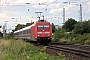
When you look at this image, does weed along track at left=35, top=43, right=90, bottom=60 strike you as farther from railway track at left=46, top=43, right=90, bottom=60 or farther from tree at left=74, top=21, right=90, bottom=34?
tree at left=74, top=21, right=90, bottom=34

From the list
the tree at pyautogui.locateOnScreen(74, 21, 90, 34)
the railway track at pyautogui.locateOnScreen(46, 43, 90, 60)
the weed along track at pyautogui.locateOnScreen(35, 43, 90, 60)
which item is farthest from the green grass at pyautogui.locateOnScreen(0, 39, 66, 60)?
the tree at pyautogui.locateOnScreen(74, 21, 90, 34)

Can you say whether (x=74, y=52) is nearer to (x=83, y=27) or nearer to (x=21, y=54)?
(x=21, y=54)

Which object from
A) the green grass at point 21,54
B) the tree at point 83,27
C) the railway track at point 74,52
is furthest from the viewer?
the tree at point 83,27

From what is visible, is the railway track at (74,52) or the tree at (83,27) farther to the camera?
the tree at (83,27)

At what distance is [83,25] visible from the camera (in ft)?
169

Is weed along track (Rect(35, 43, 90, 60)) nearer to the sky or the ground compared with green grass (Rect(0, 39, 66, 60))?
nearer to the ground

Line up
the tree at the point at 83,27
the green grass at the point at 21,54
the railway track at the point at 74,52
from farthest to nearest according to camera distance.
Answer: the tree at the point at 83,27
the railway track at the point at 74,52
the green grass at the point at 21,54

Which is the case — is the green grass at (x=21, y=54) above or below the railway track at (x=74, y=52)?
above

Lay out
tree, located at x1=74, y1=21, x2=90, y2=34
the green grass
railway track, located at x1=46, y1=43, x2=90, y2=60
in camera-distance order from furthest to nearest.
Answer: tree, located at x1=74, y1=21, x2=90, y2=34, railway track, located at x1=46, y1=43, x2=90, y2=60, the green grass

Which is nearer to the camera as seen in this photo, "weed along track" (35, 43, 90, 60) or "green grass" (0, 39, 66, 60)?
"green grass" (0, 39, 66, 60)

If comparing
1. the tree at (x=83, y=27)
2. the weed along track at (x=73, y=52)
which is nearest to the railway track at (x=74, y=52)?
the weed along track at (x=73, y=52)

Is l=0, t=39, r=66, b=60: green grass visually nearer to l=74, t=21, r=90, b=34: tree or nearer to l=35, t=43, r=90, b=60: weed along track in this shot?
l=35, t=43, r=90, b=60: weed along track

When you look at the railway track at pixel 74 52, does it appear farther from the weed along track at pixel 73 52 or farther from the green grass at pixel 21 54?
the green grass at pixel 21 54

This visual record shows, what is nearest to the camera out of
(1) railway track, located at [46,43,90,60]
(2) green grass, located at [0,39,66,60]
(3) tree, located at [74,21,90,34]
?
(2) green grass, located at [0,39,66,60]
